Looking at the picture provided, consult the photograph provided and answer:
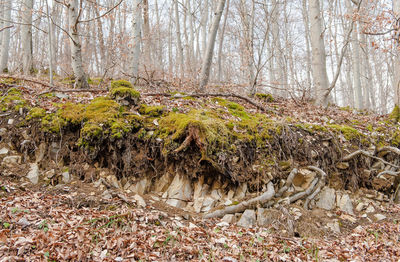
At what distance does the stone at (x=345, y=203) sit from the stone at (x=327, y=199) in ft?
0.37

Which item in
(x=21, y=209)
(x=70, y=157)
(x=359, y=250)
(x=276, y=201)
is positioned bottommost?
(x=359, y=250)

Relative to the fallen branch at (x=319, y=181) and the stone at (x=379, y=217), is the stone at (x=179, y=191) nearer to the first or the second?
the fallen branch at (x=319, y=181)

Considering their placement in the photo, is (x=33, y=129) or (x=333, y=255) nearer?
(x=333, y=255)

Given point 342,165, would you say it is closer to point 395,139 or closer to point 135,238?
point 395,139

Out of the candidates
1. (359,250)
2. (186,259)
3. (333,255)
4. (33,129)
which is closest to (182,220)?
(186,259)

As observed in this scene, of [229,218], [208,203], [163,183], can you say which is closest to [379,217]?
[229,218]

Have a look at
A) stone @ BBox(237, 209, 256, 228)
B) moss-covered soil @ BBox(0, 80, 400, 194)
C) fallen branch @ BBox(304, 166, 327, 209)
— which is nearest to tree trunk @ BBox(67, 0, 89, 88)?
moss-covered soil @ BBox(0, 80, 400, 194)

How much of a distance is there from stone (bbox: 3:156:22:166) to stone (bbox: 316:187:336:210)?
18.3ft

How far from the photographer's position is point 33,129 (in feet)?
13.6

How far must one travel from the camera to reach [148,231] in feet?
10.4

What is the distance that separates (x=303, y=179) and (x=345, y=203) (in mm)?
921

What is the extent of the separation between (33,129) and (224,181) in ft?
11.7

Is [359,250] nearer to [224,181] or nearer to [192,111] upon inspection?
[224,181]

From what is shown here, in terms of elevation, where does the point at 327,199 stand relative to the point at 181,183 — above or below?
below
